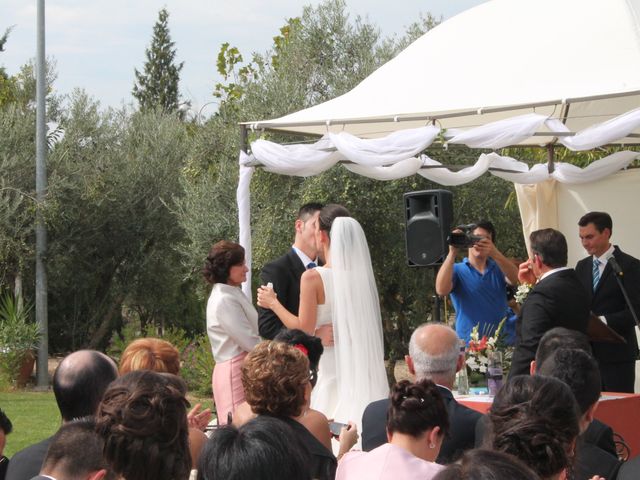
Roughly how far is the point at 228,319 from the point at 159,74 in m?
41.3

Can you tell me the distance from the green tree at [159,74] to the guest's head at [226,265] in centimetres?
4013

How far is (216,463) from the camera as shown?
96.6 inches

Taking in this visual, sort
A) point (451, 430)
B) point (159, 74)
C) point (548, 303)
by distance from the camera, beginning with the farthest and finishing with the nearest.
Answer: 1. point (159, 74)
2. point (548, 303)
3. point (451, 430)

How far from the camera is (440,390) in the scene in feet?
14.0

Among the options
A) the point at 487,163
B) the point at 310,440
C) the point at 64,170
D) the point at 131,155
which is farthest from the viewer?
the point at 131,155

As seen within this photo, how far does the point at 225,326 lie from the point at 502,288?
2.63 meters

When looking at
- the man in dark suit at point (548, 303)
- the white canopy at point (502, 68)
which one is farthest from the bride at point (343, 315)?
the white canopy at point (502, 68)

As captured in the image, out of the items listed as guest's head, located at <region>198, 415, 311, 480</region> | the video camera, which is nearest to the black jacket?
guest's head, located at <region>198, 415, 311, 480</region>

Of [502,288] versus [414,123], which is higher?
[414,123]

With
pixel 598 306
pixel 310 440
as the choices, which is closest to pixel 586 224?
pixel 598 306

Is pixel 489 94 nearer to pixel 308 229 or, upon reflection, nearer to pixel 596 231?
pixel 596 231

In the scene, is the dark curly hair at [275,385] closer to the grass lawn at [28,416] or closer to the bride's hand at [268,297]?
the bride's hand at [268,297]

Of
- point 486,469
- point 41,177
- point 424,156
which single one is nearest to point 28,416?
point 41,177

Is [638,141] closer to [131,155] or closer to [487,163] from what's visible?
[487,163]
